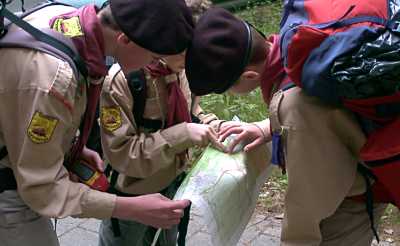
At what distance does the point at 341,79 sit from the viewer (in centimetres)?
179

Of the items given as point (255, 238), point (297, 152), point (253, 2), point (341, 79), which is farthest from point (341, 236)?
point (253, 2)

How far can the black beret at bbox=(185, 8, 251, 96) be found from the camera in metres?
2.15

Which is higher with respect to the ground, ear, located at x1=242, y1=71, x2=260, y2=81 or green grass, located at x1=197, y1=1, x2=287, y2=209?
ear, located at x1=242, y1=71, x2=260, y2=81

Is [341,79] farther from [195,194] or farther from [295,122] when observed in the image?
[195,194]

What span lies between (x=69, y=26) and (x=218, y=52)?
1.56 ft

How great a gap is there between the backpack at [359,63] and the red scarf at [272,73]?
0.15m

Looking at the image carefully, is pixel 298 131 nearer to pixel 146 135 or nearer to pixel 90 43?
pixel 90 43

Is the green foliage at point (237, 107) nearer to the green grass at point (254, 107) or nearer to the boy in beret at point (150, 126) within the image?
the green grass at point (254, 107)

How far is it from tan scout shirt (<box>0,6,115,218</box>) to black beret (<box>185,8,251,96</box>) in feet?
1.26

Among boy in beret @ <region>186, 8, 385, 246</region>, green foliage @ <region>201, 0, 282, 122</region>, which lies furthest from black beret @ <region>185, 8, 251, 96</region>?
green foliage @ <region>201, 0, 282, 122</region>

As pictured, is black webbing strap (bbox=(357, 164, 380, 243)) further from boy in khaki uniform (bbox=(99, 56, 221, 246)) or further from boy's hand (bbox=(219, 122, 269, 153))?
boy in khaki uniform (bbox=(99, 56, 221, 246))

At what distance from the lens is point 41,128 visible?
197cm

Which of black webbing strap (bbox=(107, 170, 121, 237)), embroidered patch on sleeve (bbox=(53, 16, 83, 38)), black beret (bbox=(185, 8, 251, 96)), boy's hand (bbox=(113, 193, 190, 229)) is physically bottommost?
black webbing strap (bbox=(107, 170, 121, 237))

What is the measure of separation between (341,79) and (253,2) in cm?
656
